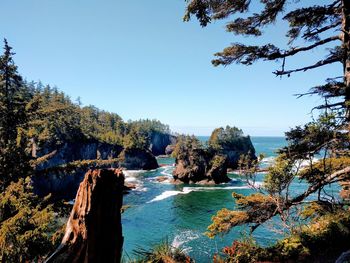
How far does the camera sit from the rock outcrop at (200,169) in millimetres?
70562

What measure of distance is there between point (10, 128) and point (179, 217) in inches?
1233

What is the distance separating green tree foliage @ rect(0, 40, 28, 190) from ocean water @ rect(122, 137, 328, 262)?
32.2 ft

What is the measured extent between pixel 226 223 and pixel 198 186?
58.1 meters

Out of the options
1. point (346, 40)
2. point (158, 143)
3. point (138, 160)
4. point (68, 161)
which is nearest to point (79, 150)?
point (68, 161)

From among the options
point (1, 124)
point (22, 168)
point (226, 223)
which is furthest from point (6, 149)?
point (226, 223)

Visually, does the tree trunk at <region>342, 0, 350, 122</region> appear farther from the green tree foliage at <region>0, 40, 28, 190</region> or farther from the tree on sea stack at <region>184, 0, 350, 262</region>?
the green tree foliage at <region>0, 40, 28, 190</region>

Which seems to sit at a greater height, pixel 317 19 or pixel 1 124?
pixel 317 19

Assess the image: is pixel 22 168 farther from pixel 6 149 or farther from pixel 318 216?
pixel 318 216

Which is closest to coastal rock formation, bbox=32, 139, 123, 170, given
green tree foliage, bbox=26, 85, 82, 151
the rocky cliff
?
the rocky cliff

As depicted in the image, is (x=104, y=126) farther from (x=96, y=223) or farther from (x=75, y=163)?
(x=96, y=223)

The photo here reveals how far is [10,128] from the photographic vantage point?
1284 centimetres

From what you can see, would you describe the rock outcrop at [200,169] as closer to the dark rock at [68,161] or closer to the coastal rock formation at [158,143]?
the dark rock at [68,161]

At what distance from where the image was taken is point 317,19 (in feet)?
25.2

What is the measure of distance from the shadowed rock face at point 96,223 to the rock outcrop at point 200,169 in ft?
219
